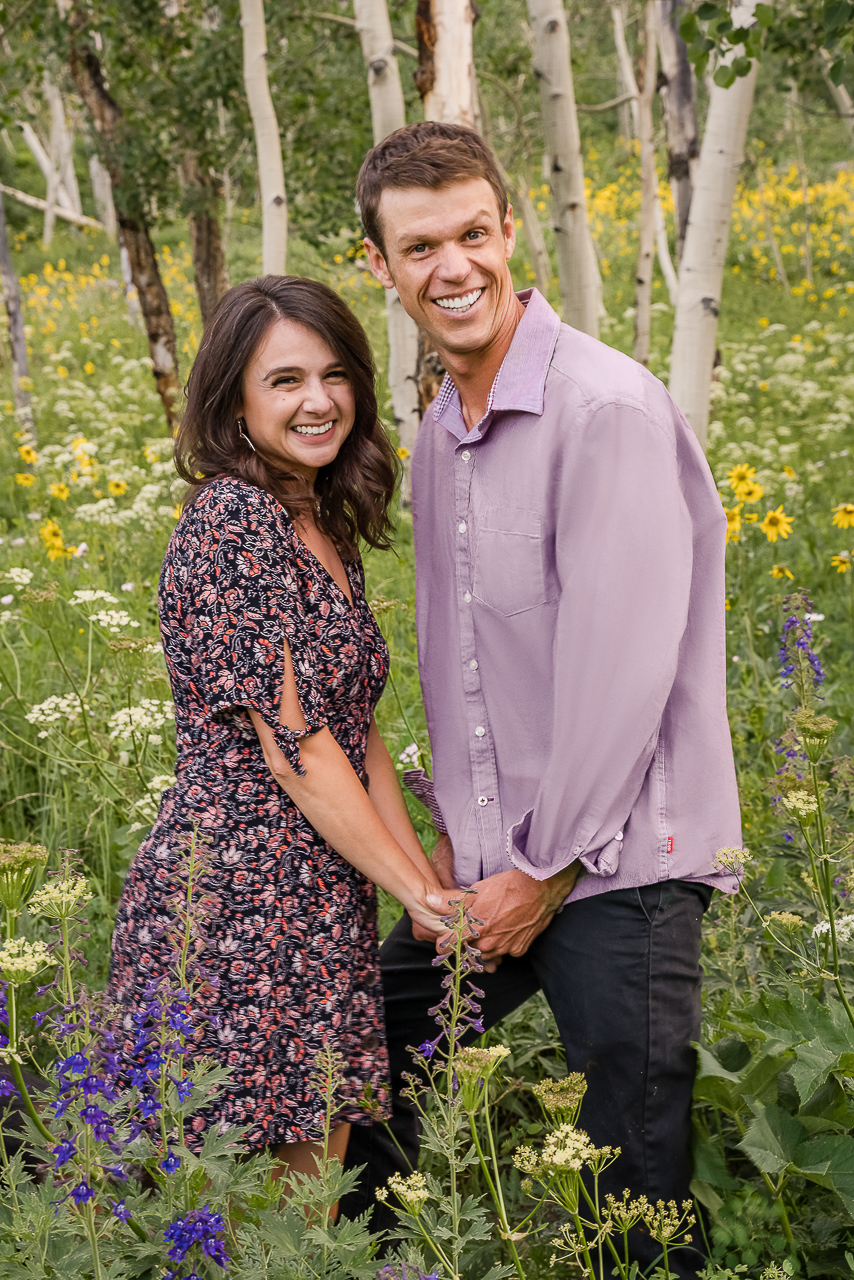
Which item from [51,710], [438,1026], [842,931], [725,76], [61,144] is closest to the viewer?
[842,931]

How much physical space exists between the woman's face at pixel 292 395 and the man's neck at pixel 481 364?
0.81 ft

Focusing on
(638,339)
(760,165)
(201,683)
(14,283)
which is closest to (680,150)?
(638,339)

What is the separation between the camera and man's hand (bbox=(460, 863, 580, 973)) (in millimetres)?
1904

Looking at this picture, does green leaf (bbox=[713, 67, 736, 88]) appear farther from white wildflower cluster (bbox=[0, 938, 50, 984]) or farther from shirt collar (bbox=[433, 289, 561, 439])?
white wildflower cluster (bbox=[0, 938, 50, 984])

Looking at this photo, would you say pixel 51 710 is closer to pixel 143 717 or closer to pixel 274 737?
pixel 143 717

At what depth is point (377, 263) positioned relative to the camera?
2.18 m

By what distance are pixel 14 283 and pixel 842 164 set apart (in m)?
18.6

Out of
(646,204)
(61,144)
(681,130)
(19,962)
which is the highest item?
(61,144)

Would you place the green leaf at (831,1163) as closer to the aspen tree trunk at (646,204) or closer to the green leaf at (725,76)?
the green leaf at (725,76)

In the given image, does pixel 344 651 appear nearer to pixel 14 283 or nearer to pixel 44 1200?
pixel 44 1200

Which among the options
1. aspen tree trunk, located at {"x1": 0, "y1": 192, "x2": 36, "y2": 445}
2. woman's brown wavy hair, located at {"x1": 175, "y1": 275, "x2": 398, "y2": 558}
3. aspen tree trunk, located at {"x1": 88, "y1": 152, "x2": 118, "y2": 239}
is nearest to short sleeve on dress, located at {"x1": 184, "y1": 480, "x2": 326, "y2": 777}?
woman's brown wavy hair, located at {"x1": 175, "y1": 275, "x2": 398, "y2": 558}

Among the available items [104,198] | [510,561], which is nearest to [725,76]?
[510,561]

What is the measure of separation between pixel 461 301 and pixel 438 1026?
1.48 metres

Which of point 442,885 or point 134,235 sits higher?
point 134,235
